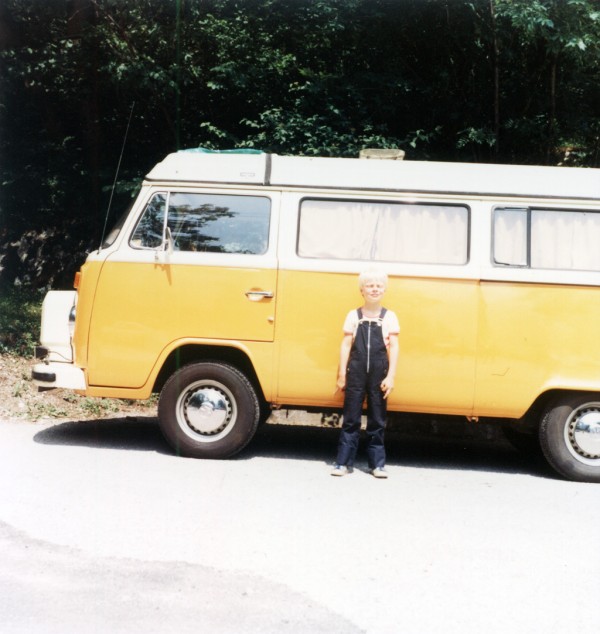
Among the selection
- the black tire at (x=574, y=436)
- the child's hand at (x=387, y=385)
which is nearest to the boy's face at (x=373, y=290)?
the child's hand at (x=387, y=385)

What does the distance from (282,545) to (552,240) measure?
3.51 m

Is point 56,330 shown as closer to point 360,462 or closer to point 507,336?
point 360,462

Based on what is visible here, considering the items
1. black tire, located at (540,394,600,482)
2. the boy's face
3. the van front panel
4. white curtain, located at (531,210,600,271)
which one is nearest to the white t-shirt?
the boy's face

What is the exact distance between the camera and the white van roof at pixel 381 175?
6.62m

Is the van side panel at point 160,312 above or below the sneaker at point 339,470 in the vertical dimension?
above

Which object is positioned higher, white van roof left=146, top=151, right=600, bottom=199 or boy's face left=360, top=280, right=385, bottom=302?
white van roof left=146, top=151, right=600, bottom=199

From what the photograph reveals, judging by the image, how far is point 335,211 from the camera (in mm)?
6730

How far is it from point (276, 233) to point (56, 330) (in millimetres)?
2146

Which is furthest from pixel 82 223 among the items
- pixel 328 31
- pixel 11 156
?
pixel 328 31

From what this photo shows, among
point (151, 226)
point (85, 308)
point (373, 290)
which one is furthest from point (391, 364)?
point (85, 308)

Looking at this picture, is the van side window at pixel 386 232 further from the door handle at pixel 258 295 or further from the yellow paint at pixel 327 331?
the door handle at pixel 258 295

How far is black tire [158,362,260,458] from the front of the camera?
6.69 metres

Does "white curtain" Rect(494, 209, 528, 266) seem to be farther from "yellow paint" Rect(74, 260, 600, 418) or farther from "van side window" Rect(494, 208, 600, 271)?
"yellow paint" Rect(74, 260, 600, 418)

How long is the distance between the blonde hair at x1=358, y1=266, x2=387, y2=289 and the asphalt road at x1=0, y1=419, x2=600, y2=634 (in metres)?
1.58
